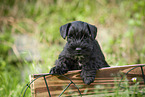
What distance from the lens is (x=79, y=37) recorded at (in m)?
2.06

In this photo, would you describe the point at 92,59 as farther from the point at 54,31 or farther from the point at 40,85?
the point at 54,31

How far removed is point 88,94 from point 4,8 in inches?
184

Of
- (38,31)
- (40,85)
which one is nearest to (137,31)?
(38,31)

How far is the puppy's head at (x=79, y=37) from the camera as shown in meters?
1.98

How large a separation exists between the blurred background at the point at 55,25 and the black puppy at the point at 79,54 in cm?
230

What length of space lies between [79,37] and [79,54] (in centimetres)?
22

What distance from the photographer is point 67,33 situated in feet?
7.18

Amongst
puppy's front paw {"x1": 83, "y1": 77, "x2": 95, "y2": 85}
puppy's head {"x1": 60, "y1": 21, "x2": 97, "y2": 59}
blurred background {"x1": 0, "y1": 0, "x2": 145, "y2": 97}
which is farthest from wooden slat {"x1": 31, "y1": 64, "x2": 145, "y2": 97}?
blurred background {"x1": 0, "y1": 0, "x2": 145, "y2": 97}

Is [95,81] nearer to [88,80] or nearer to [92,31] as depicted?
[88,80]

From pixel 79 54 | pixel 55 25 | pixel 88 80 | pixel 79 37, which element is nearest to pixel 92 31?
pixel 79 37

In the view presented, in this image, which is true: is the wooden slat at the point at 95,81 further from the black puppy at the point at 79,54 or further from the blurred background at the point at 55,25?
the blurred background at the point at 55,25

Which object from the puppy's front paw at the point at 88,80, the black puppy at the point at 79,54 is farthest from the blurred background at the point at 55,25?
the puppy's front paw at the point at 88,80

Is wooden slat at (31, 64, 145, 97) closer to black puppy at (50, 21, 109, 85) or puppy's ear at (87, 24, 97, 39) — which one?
black puppy at (50, 21, 109, 85)

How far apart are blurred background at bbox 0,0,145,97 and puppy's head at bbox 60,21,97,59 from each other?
2.35 meters
